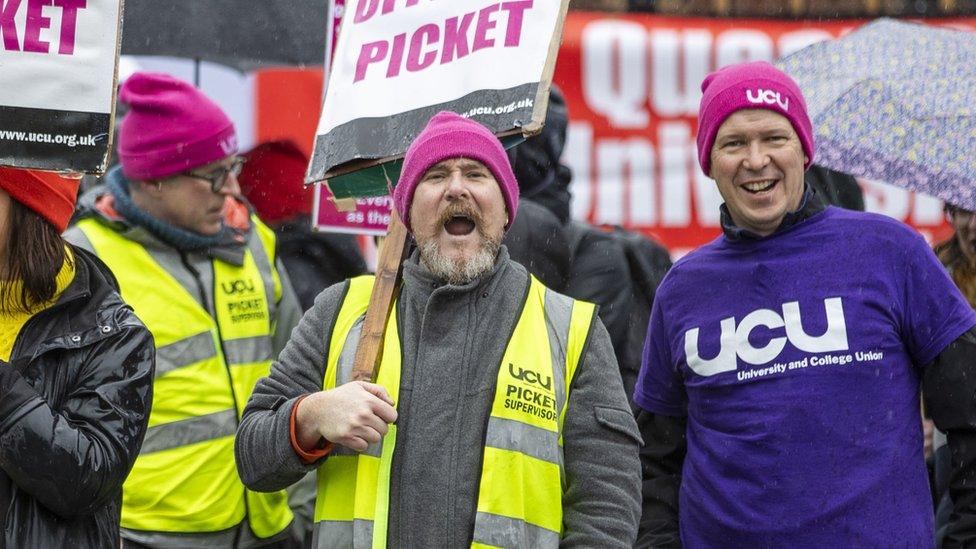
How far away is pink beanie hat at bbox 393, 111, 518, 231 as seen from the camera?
372 centimetres

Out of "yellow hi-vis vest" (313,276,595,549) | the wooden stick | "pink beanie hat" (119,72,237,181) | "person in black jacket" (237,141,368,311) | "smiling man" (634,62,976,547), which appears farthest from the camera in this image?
"person in black jacket" (237,141,368,311)

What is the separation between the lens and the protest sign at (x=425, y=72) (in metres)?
3.79

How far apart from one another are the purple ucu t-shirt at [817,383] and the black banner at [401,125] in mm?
789

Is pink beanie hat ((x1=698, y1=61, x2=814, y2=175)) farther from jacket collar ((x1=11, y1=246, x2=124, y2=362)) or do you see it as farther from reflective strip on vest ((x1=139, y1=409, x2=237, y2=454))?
reflective strip on vest ((x1=139, y1=409, x2=237, y2=454))

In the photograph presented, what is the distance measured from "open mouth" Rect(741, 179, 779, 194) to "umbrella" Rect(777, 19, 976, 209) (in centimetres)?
110

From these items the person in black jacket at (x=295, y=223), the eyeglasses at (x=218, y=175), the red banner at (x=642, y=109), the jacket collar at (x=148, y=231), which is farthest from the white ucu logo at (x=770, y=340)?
the red banner at (x=642, y=109)

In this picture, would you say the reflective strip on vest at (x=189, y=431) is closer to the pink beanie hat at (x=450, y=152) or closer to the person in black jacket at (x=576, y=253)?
the person in black jacket at (x=576, y=253)

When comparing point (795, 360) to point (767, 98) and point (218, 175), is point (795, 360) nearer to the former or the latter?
point (767, 98)

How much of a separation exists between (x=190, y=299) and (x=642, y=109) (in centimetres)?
468

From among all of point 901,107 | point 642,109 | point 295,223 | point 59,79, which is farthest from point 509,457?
point 642,109

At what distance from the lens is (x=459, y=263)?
3693mm

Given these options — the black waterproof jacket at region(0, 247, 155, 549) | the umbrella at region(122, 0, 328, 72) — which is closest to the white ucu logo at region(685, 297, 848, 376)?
the black waterproof jacket at region(0, 247, 155, 549)

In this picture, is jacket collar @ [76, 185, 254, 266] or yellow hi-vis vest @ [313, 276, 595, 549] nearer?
yellow hi-vis vest @ [313, 276, 595, 549]

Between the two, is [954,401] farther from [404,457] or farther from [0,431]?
[0,431]
